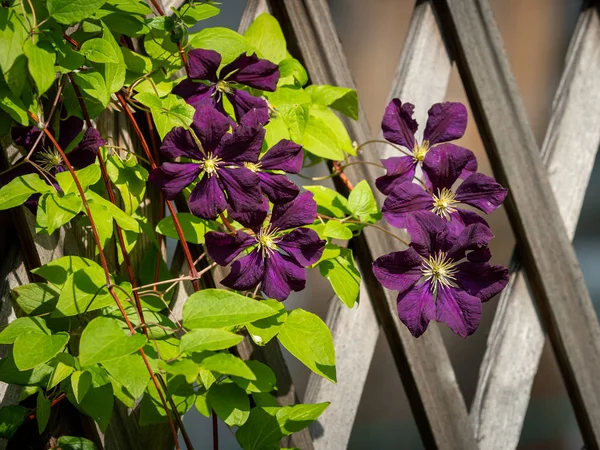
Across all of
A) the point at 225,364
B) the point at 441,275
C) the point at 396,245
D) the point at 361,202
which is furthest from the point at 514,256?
the point at 225,364

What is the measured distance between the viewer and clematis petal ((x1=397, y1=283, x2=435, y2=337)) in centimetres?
72

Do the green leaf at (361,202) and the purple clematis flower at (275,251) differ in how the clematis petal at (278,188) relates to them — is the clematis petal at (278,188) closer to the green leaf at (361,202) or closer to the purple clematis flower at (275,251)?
the purple clematis flower at (275,251)

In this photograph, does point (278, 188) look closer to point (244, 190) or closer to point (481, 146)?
point (244, 190)

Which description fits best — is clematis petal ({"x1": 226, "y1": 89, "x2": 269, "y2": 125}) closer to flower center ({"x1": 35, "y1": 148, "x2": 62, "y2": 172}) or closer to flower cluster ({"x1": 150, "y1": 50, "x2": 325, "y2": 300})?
flower cluster ({"x1": 150, "y1": 50, "x2": 325, "y2": 300})

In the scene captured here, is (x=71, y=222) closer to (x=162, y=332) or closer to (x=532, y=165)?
(x=162, y=332)

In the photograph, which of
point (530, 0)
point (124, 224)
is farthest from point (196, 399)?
point (530, 0)

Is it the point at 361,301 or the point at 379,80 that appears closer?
the point at 361,301

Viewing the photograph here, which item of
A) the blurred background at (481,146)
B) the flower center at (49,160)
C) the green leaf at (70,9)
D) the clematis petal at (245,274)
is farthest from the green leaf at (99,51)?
the blurred background at (481,146)

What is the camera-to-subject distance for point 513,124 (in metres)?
1.24

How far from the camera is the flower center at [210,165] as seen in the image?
Answer: 0.69m

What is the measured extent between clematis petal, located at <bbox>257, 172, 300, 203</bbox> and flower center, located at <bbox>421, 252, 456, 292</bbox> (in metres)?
0.17

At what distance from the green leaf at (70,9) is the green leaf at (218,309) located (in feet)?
0.95

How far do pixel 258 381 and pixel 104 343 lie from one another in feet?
0.81

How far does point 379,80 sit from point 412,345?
95 centimetres
